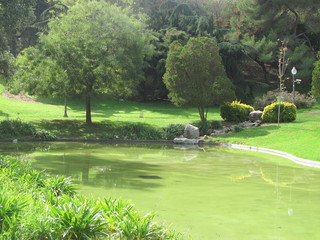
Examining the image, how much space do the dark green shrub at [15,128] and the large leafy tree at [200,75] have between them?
387 inches

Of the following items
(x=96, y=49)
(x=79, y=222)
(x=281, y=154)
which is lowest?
(x=281, y=154)

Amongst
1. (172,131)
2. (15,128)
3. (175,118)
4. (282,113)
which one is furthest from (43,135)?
(282,113)

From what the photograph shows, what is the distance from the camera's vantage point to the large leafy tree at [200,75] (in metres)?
29.2

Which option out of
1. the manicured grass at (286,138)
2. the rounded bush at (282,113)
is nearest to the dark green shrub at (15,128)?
the manicured grass at (286,138)

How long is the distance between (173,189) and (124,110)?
28828mm

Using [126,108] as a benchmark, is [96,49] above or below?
above

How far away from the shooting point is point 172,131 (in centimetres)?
2772

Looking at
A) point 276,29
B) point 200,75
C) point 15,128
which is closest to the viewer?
point 15,128

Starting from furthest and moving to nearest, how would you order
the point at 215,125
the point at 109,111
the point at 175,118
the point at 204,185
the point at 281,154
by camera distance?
the point at 109,111, the point at 175,118, the point at 215,125, the point at 281,154, the point at 204,185

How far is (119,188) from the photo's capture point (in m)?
11.8

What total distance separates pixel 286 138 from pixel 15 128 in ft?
50.5

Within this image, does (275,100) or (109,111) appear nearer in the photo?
(275,100)

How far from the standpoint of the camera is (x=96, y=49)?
26984 mm

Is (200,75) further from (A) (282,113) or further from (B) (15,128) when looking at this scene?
(B) (15,128)
